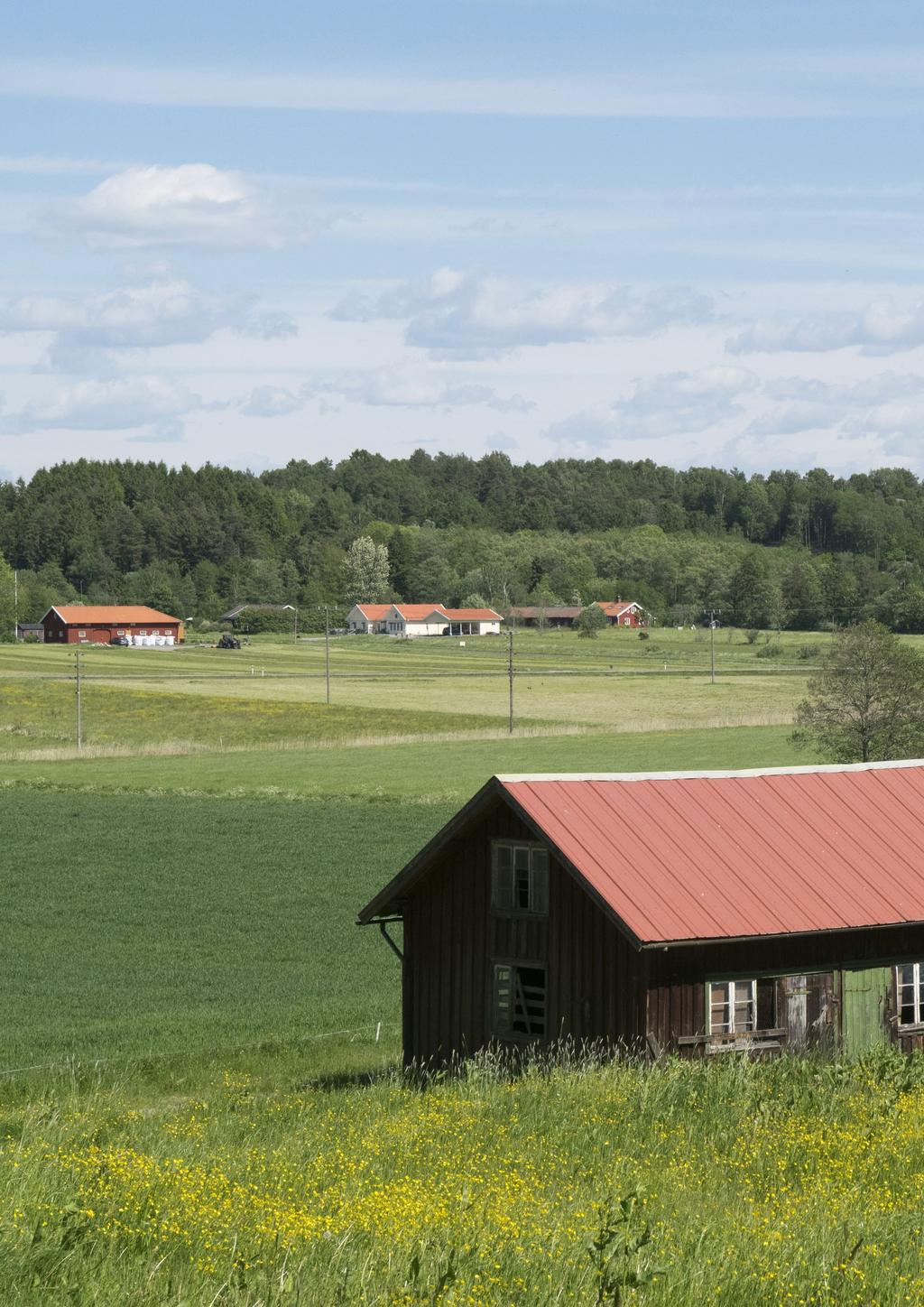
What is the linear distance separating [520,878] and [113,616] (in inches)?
6699

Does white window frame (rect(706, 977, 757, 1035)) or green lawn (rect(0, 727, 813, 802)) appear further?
green lawn (rect(0, 727, 813, 802))

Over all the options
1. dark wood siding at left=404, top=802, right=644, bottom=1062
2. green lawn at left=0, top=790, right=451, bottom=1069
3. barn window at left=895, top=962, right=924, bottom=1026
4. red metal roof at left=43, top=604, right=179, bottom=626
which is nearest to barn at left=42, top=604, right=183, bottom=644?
red metal roof at left=43, top=604, right=179, bottom=626

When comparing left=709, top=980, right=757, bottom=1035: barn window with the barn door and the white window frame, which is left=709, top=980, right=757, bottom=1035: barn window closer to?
the white window frame

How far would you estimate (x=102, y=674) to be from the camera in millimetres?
129500

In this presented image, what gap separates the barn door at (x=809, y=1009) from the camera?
2469cm

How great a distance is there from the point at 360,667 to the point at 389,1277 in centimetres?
13970

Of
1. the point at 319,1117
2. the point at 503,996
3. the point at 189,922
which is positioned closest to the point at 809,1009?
the point at 503,996

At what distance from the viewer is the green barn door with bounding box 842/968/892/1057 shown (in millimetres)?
25344

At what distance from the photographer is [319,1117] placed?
59.0ft

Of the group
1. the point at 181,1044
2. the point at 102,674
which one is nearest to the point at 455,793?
the point at 181,1044

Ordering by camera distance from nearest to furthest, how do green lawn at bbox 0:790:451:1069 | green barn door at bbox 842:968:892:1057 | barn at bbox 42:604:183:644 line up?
green barn door at bbox 842:968:892:1057, green lawn at bbox 0:790:451:1069, barn at bbox 42:604:183:644

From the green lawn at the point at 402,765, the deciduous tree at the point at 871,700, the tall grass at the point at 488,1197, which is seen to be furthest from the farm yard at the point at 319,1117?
the deciduous tree at the point at 871,700

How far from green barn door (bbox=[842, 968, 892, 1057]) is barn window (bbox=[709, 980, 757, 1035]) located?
1763 millimetres

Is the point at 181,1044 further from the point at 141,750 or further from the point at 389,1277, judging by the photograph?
the point at 141,750
